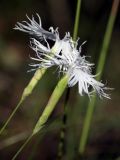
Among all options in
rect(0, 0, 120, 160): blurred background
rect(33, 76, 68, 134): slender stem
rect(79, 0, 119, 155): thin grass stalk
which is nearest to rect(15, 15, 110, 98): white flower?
rect(33, 76, 68, 134): slender stem

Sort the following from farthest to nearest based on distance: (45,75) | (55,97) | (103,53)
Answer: (45,75), (103,53), (55,97)

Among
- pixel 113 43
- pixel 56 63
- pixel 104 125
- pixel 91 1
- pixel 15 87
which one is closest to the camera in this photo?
pixel 56 63

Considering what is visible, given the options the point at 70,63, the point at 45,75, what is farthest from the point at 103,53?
the point at 45,75

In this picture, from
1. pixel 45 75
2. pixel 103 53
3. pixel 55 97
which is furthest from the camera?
pixel 45 75

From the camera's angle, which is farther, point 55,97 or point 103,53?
point 103,53

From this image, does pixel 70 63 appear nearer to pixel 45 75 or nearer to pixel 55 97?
pixel 55 97

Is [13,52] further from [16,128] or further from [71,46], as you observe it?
[71,46]

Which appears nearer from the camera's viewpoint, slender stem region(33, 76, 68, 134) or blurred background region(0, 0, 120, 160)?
slender stem region(33, 76, 68, 134)

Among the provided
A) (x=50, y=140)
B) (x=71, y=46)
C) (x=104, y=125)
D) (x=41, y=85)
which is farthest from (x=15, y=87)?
(x=71, y=46)

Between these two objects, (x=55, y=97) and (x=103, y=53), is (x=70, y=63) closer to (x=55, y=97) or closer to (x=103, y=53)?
(x=55, y=97)

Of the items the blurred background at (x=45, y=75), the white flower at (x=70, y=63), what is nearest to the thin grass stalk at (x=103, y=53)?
A: the white flower at (x=70, y=63)

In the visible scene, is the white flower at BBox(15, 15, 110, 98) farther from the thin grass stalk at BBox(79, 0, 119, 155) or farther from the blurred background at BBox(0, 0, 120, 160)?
the blurred background at BBox(0, 0, 120, 160)
